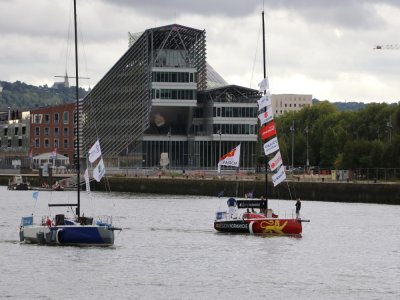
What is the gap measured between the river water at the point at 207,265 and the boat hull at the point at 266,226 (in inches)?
25.1

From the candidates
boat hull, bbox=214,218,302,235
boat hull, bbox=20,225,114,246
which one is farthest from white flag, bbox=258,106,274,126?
boat hull, bbox=20,225,114,246

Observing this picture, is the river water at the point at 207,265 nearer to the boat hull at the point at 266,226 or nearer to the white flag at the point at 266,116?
the boat hull at the point at 266,226

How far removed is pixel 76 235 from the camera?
68.1 meters

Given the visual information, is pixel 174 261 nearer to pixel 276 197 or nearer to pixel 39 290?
pixel 39 290

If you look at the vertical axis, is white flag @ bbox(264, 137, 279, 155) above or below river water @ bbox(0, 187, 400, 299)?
above

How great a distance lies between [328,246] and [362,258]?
301 inches

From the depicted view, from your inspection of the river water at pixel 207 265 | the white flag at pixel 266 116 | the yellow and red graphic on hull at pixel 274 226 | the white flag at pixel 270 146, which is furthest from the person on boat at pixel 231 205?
the white flag at pixel 266 116

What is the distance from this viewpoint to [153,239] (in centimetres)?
7888

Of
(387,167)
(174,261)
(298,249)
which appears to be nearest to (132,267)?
(174,261)

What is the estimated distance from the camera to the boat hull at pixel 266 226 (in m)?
76.5

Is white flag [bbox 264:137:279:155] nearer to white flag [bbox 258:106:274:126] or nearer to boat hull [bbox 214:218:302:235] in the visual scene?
white flag [bbox 258:106:274:126]

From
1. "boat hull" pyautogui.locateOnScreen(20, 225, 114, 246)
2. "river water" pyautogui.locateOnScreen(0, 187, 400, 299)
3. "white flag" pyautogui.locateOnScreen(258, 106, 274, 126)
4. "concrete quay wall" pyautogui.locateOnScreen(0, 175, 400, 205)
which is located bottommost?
"river water" pyautogui.locateOnScreen(0, 187, 400, 299)

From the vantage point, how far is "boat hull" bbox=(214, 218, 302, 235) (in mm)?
76500

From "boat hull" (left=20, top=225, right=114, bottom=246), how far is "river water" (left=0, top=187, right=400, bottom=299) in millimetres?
593
